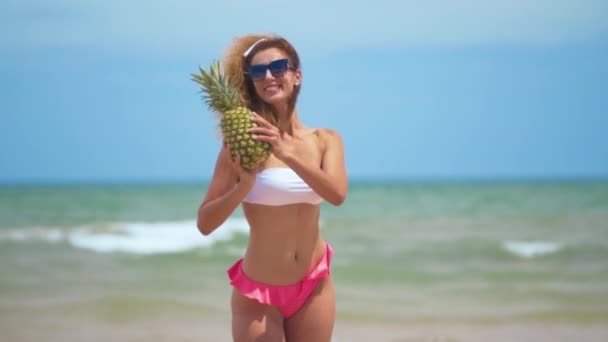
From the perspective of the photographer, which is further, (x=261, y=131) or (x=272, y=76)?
(x=272, y=76)

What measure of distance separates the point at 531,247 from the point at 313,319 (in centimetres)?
1080

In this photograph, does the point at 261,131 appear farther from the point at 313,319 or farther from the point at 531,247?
the point at 531,247

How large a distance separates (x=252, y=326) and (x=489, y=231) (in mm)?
13520

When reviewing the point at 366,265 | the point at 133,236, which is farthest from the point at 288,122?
the point at 133,236

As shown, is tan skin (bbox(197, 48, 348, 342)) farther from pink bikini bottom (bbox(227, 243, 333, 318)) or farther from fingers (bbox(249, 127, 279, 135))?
fingers (bbox(249, 127, 279, 135))

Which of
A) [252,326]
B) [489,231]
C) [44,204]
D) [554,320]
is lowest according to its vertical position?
[44,204]

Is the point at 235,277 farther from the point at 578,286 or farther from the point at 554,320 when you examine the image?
the point at 578,286

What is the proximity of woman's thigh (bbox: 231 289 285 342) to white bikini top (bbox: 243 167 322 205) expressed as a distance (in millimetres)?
448

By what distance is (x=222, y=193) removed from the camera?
340 centimetres

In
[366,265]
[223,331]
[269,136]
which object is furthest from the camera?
[366,265]

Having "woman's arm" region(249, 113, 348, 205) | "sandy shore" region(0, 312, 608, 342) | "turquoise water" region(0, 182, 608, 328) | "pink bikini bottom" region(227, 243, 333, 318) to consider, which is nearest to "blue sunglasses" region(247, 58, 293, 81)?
"woman's arm" region(249, 113, 348, 205)

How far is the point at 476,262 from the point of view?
12.4 m

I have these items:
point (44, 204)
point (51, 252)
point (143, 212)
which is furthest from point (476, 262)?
point (44, 204)

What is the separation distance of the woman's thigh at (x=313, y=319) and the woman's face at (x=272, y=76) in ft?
2.67
